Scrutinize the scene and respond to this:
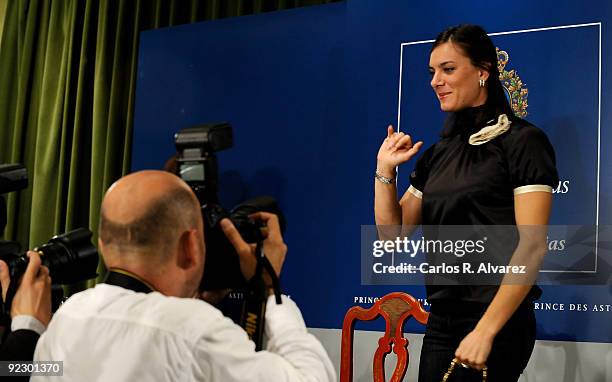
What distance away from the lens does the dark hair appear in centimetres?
208

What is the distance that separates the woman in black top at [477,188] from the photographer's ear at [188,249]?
0.81 m

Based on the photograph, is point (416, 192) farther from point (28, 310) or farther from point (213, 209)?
point (28, 310)

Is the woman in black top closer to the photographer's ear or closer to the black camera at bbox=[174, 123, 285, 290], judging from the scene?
the black camera at bbox=[174, 123, 285, 290]

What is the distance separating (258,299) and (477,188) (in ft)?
2.78

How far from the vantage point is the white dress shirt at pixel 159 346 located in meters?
1.17

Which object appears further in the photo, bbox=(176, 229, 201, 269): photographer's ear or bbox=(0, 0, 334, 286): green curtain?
bbox=(0, 0, 334, 286): green curtain

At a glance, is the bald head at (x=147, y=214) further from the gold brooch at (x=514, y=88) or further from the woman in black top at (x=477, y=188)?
the gold brooch at (x=514, y=88)

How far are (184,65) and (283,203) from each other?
33.3 inches

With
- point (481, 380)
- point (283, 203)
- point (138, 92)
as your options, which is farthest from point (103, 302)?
point (138, 92)

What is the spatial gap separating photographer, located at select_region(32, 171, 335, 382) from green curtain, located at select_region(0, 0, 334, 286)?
8.95 feet

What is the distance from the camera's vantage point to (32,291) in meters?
1.40

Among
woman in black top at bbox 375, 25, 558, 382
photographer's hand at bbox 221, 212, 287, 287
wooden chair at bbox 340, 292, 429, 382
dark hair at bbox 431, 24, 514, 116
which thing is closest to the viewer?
photographer's hand at bbox 221, 212, 287, 287

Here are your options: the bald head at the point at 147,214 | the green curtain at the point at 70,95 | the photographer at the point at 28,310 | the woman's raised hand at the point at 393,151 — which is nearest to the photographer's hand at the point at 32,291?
the photographer at the point at 28,310

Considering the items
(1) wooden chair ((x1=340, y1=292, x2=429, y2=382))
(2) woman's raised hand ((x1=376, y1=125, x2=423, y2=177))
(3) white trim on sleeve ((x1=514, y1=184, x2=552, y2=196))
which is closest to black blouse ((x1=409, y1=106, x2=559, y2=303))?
(3) white trim on sleeve ((x1=514, y1=184, x2=552, y2=196))
